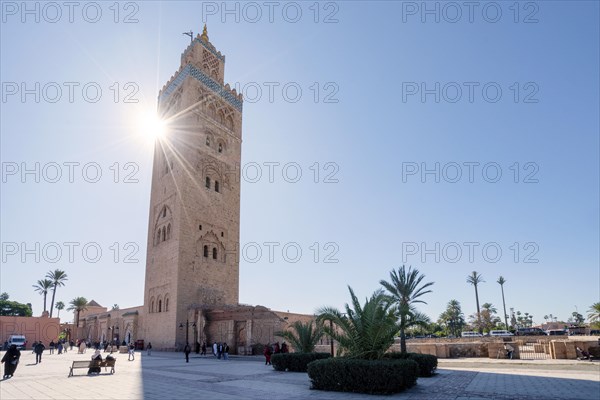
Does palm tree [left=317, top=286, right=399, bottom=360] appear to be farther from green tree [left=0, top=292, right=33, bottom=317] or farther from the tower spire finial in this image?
green tree [left=0, top=292, right=33, bottom=317]

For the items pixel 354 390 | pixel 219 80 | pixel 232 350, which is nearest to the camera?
pixel 354 390

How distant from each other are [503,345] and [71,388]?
19443 millimetres

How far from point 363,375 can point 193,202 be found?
26560mm

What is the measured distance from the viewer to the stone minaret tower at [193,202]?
103 ft

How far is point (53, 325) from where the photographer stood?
4222 cm

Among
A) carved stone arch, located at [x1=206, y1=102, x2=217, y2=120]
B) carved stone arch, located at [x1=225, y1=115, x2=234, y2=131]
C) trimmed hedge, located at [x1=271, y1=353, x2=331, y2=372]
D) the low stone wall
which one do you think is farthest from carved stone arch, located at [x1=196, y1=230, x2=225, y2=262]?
the low stone wall

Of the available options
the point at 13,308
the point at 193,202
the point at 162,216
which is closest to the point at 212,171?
the point at 193,202

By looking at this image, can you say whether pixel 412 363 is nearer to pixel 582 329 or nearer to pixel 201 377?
pixel 201 377

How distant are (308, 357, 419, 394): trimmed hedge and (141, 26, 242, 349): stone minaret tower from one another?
21.5 m

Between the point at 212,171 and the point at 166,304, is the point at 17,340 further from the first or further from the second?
the point at 212,171

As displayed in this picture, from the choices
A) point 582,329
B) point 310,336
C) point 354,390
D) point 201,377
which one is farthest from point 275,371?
point 582,329

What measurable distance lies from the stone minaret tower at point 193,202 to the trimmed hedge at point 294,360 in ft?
51.7

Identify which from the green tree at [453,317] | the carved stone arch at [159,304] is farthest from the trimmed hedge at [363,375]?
the green tree at [453,317]

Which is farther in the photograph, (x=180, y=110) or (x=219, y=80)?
(x=219, y=80)
